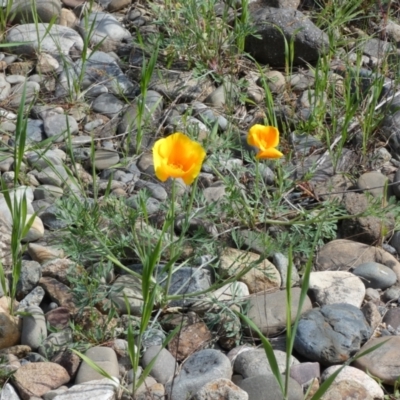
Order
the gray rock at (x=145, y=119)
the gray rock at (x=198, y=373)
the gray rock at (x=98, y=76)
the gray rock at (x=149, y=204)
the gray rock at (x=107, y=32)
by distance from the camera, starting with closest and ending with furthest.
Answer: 1. the gray rock at (x=198, y=373)
2. the gray rock at (x=149, y=204)
3. the gray rock at (x=145, y=119)
4. the gray rock at (x=98, y=76)
5. the gray rock at (x=107, y=32)

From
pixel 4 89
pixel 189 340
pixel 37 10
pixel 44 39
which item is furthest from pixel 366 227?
pixel 37 10

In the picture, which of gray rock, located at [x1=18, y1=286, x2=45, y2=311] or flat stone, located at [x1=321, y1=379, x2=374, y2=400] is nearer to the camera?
flat stone, located at [x1=321, y1=379, x2=374, y2=400]

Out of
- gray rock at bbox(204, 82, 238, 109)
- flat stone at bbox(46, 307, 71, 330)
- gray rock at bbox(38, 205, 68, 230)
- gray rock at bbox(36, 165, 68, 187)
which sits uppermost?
gray rock at bbox(204, 82, 238, 109)

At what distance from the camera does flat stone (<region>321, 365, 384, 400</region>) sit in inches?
105

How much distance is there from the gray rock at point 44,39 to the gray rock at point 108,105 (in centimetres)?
40

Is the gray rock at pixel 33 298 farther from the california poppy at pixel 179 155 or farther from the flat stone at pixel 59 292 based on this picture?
the california poppy at pixel 179 155

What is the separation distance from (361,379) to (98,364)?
2.78ft

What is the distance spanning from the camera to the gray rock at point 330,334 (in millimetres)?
2801

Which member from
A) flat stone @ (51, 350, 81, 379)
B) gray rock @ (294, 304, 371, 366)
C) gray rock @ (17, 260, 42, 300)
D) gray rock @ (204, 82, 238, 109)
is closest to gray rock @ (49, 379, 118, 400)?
flat stone @ (51, 350, 81, 379)

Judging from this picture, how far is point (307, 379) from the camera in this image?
2736mm

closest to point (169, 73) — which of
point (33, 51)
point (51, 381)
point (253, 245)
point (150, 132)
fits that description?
point (150, 132)

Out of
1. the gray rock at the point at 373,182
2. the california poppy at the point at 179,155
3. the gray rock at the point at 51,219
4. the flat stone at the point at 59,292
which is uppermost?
the california poppy at the point at 179,155

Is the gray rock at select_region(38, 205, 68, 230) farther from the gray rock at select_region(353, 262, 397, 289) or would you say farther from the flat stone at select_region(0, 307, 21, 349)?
the gray rock at select_region(353, 262, 397, 289)

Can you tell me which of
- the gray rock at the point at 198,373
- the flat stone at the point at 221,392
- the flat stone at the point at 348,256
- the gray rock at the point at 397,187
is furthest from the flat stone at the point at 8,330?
the gray rock at the point at 397,187
